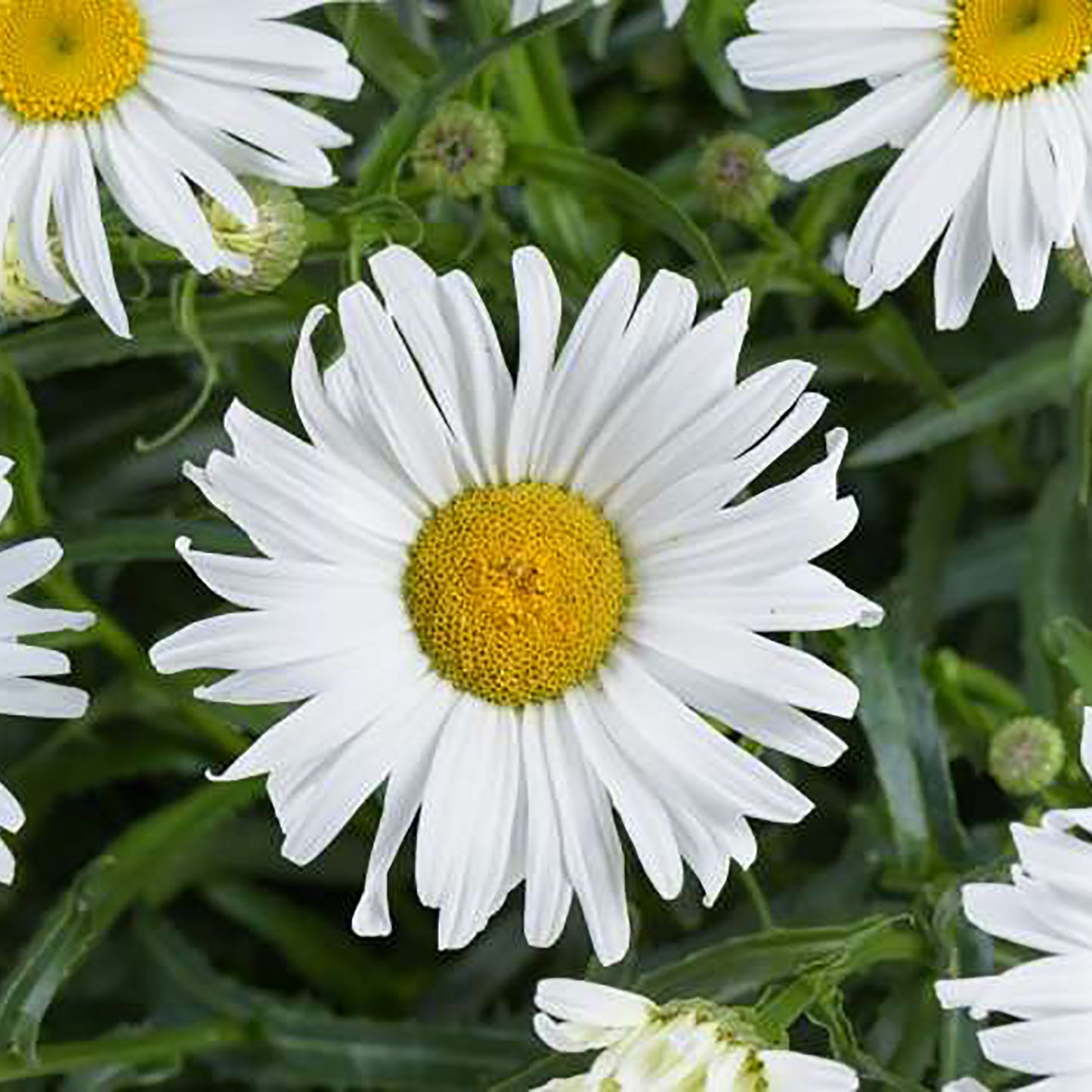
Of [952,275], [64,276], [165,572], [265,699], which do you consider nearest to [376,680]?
[265,699]

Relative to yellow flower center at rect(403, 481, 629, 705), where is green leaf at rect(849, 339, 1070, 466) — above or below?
above

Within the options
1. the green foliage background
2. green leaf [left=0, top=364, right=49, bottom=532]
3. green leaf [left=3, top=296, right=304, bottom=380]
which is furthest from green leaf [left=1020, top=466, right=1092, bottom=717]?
green leaf [left=0, top=364, right=49, bottom=532]

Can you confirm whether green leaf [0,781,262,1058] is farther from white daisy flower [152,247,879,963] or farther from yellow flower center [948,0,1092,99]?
yellow flower center [948,0,1092,99]

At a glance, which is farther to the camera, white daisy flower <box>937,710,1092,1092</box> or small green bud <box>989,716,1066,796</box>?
small green bud <box>989,716,1066,796</box>

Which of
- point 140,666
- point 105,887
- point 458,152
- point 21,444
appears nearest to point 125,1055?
point 105,887

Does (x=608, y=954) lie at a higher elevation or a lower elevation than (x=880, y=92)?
lower

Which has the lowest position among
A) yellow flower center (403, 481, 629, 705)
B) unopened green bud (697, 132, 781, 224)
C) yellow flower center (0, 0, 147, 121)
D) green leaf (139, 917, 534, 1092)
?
green leaf (139, 917, 534, 1092)

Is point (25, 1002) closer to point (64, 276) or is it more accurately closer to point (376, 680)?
point (376, 680)
